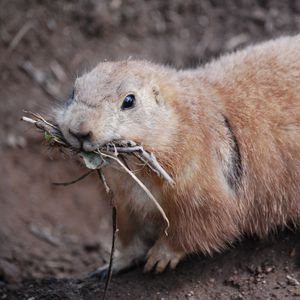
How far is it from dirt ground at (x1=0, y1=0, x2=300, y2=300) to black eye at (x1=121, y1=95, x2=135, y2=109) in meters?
3.10

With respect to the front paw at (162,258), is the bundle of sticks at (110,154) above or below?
above

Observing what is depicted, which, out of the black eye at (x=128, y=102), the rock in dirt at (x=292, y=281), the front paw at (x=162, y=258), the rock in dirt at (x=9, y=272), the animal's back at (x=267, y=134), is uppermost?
the black eye at (x=128, y=102)

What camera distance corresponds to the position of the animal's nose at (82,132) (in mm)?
4324

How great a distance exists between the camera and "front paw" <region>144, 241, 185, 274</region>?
214 inches

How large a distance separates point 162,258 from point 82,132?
1633mm

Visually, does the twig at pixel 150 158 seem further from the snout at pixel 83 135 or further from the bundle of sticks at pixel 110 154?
the snout at pixel 83 135

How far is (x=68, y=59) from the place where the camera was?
9117mm

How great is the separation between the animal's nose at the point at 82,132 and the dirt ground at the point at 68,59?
10.7ft

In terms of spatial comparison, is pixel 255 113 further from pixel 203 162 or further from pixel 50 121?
pixel 50 121

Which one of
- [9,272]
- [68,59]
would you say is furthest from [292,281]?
[68,59]

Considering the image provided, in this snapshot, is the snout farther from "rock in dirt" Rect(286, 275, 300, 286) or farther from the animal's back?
"rock in dirt" Rect(286, 275, 300, 286)

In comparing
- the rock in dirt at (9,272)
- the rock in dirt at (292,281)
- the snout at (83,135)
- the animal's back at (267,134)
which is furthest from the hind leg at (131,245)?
the snout at (83,135)

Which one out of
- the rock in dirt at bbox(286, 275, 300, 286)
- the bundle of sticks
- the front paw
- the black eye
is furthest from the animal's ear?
the rock in dirt at bbox(286, 275, 300, 286)

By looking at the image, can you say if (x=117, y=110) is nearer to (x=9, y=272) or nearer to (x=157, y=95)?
(x=157, y=95)
